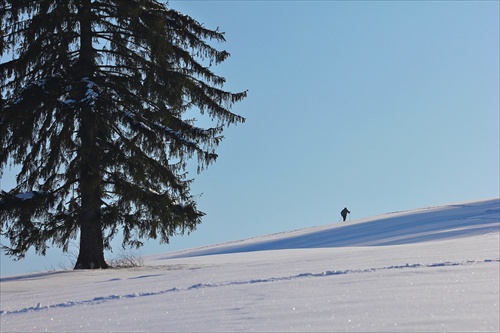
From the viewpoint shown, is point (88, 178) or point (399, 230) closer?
point (88, 178)

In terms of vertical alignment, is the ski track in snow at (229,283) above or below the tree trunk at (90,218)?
below

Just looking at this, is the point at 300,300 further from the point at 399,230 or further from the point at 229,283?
the point at 399,230

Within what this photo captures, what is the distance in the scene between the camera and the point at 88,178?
1484 cm

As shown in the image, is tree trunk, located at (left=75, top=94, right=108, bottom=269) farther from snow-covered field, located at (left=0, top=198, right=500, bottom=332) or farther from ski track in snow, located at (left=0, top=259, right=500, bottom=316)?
ski track in snow, located at (left=0, top=259, right=500, bottom=316)

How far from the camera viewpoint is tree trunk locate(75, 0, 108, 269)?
14.9 metres

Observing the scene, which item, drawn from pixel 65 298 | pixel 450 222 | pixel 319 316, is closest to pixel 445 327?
pixel 319 316

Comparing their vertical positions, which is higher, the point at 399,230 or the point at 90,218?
the point at 90,218

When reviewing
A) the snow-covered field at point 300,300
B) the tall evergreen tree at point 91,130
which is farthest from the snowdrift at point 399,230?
the snow-covered field at point 300,300

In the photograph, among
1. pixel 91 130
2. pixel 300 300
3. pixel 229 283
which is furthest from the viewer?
pixel 91 130

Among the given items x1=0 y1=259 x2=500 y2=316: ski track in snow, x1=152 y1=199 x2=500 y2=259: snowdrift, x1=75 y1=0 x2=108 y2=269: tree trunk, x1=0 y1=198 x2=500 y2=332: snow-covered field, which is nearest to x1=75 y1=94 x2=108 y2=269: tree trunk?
x1=75 y1=0 x2=108 y2=269: tree trunk

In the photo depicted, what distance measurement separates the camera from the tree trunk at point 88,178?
14.9 meters

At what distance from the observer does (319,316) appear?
12.3 feet

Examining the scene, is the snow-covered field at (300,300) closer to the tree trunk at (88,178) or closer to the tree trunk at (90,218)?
the tree trunk at (88,178)

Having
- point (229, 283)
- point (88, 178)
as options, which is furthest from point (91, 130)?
point (229, 283)
